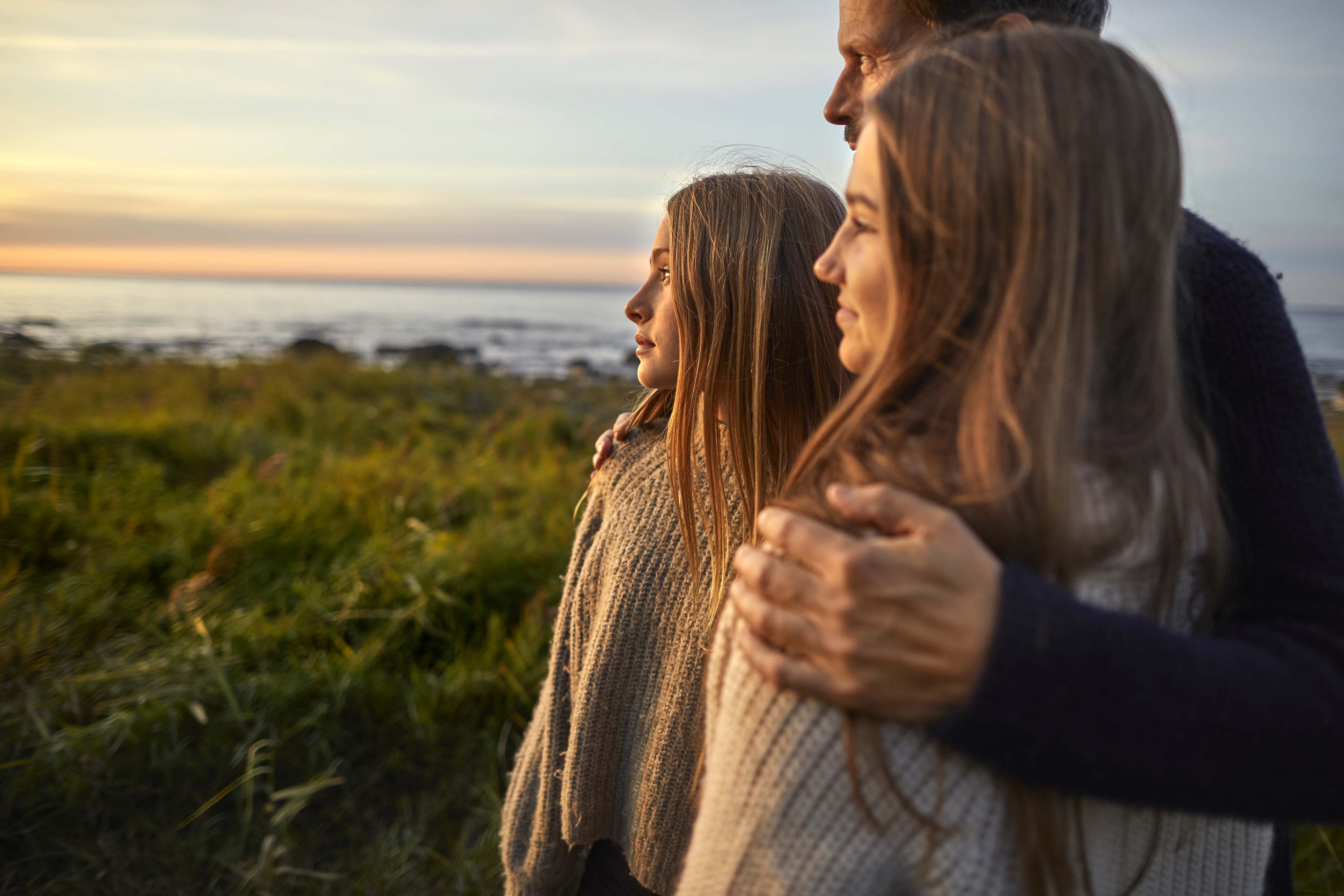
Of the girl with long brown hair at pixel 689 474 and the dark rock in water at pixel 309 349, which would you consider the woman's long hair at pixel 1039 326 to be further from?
the dark rock in water at pixel 309 349

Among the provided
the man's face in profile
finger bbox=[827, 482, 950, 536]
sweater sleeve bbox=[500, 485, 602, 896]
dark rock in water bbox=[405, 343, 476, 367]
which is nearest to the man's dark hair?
the man's face in profile

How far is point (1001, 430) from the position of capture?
0.91m

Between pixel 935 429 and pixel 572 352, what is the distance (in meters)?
31.0

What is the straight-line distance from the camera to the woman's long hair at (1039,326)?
0.90 m

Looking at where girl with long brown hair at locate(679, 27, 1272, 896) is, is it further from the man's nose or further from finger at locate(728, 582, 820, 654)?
the man's nose

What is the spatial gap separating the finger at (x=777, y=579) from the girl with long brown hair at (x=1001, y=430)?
84 millimetres

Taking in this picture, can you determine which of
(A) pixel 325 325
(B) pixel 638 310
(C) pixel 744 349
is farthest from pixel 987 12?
(A) pixel 325 325

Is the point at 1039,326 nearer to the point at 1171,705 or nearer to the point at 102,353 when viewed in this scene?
the point at 1171,705

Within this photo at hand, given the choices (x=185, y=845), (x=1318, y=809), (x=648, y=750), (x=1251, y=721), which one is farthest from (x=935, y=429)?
(x=185, y=845)

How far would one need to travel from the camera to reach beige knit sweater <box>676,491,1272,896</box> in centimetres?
91

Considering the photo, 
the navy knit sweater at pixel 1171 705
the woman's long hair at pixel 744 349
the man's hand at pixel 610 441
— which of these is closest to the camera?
the navy knit sweater at pixel 1171 705

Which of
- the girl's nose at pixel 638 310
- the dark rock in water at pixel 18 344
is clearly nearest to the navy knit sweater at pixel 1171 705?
the girl's nose at pixel 638 310

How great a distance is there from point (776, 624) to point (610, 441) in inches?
44.5

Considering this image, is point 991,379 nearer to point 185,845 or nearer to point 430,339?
point 185,845
